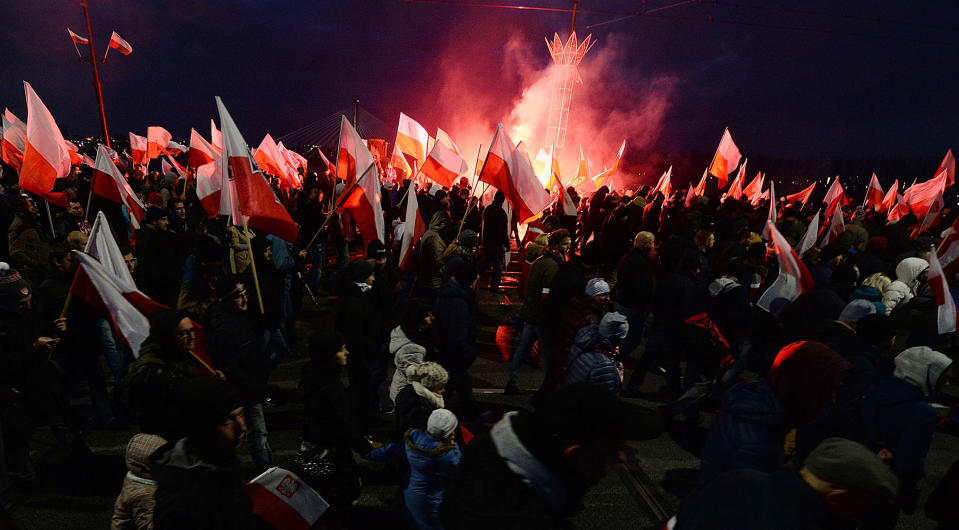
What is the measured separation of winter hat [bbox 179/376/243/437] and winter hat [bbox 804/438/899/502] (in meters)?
2.33

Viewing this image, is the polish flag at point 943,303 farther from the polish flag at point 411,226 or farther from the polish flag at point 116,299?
the polish flag at point 116,299

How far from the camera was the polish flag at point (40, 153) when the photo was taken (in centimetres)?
664

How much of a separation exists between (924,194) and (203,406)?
14.5 m

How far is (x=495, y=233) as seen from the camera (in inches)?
349

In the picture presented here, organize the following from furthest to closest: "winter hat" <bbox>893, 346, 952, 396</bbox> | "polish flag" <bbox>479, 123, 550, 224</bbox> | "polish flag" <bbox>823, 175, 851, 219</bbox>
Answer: "polish flag" <bbox>823, 175, 851, 219</bbox> < "polish flag" <bbox>479, 123, 550, 224</bbox> < "winter hat" <bbox>893, 346, 952, 396</bbox>

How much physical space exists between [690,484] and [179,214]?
807 cm

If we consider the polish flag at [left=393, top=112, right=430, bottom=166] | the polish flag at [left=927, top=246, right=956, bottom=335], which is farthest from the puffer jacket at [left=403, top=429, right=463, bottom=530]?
the polish flag at [left=393, top=112, right=430, bottom=166]

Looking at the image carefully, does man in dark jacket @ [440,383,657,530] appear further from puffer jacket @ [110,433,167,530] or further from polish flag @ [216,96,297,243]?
polish flag @ [216,96,297,243]

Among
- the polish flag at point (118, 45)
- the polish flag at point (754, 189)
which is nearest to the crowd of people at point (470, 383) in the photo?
the polish flag at point (754, 189)

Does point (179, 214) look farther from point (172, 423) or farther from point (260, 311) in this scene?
point (172, 423)

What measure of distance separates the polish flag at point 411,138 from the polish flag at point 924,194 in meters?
11.2

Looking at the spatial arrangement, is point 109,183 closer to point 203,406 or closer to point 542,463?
point 203,406

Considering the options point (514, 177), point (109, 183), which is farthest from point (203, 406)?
point (109, 183)

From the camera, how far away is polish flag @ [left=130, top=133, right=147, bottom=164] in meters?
16.7
